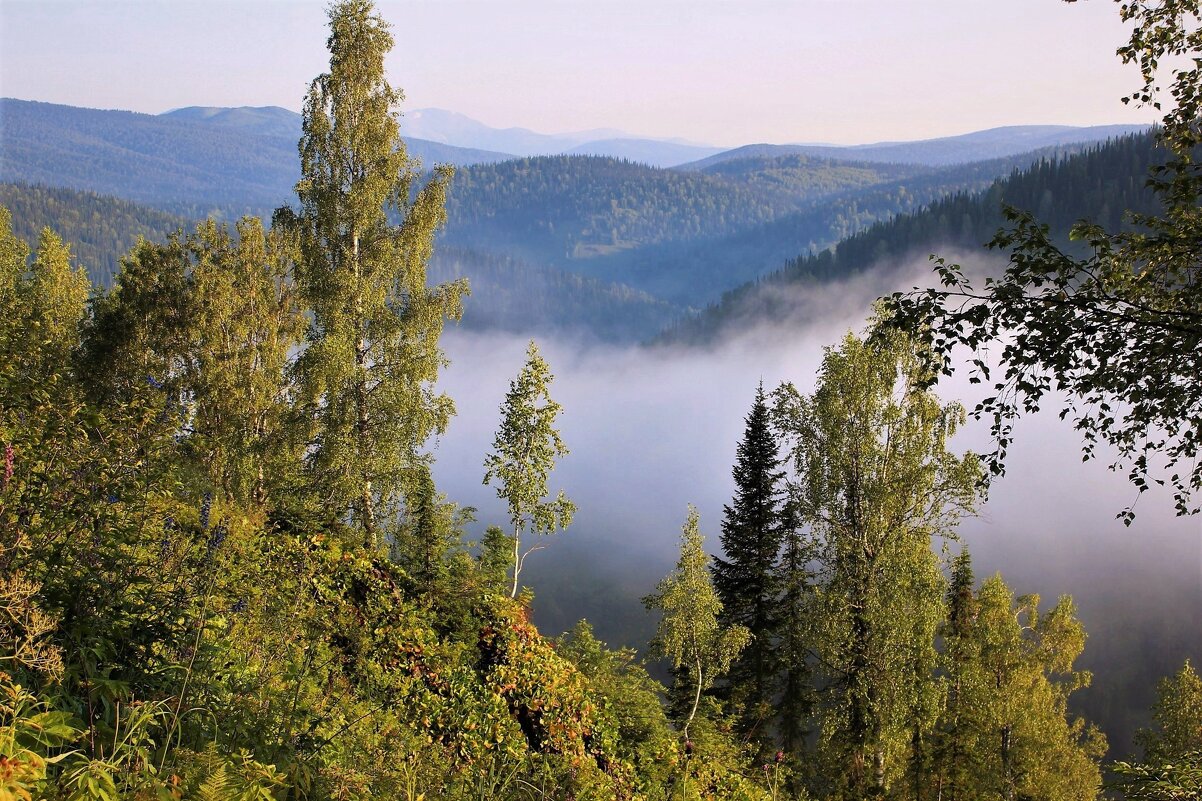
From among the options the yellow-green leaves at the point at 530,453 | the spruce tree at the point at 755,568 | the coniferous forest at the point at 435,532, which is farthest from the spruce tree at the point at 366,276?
the spruce tree at the point at 755,568

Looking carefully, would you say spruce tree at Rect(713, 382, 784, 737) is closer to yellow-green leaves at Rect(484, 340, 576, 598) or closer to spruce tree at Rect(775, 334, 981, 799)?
spruce tree at Rect(775, 334, 981, 799)

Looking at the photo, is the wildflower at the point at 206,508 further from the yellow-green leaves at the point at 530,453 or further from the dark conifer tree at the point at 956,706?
the dark conifer tree at the point at 956,706

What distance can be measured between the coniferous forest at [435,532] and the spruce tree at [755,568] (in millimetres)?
139

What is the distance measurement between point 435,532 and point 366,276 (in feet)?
22.9

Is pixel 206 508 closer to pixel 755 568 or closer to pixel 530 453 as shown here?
pixel 530 453

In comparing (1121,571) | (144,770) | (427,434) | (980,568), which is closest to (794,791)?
(427,434)

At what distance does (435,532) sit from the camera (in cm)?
2123

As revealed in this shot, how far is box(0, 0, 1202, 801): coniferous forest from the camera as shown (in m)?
5.43

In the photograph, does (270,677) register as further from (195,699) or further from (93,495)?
(93,495)

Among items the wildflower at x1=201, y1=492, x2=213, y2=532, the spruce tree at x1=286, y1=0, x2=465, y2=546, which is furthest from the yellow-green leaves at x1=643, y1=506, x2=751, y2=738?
the wildflower at x1=201, y1=492, x2=213, y2=532

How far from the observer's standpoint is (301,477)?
18.9 meters

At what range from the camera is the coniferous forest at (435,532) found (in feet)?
17.8

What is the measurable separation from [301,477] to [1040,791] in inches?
1190

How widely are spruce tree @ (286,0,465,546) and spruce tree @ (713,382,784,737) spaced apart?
16.1 m
